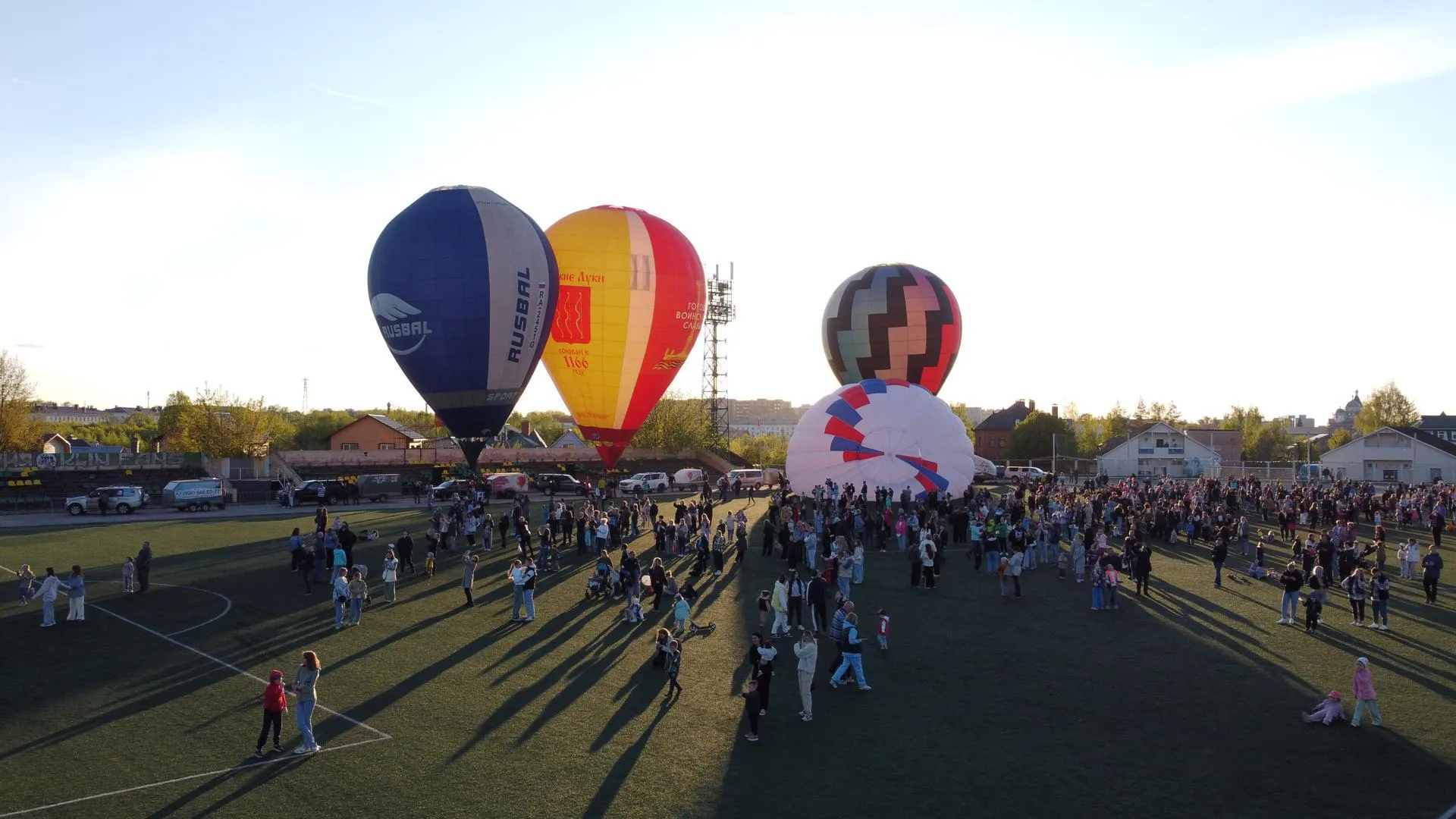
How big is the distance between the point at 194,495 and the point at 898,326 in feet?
115

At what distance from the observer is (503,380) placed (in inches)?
1486

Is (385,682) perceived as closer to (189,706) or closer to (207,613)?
(189,706)

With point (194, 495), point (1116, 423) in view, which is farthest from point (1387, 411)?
point (194, 495)

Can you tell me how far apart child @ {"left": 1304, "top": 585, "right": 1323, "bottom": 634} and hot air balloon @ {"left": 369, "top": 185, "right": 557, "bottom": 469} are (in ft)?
87.2

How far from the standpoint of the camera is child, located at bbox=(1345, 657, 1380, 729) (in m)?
14.6

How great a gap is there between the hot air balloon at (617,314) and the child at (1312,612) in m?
29.0

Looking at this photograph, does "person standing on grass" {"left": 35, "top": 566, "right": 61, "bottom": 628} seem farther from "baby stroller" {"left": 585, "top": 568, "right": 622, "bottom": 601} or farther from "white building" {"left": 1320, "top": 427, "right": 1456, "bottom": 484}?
"white building" {"left": 1320, "top": 427, "right": 1456, "bottom": 484}

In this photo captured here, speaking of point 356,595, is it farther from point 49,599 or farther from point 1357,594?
point 1357,594

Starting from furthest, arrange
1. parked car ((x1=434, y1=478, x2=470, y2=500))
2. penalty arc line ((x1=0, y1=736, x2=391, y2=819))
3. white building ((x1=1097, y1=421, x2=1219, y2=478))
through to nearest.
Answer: white building ((x1=1097, y1=421, x2=1219, y2=478)) < parked car ((x1=434, y1=478, x2=470, y2=500)) < penalty arc line ((x1=0, y1=736, x2=391, y2=819))

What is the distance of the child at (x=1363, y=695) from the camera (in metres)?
14.6

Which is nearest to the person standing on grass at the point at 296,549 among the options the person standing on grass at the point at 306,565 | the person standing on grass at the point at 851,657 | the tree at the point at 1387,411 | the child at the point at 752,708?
the person standing on grass at the point at 306,565

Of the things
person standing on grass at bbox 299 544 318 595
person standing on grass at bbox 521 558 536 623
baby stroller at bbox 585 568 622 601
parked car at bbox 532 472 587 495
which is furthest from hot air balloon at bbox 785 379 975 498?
person standing on grass at bbox 299 544 318 595

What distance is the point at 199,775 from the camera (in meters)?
12.9

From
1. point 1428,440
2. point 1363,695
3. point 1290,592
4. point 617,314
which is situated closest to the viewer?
point 1363,695
